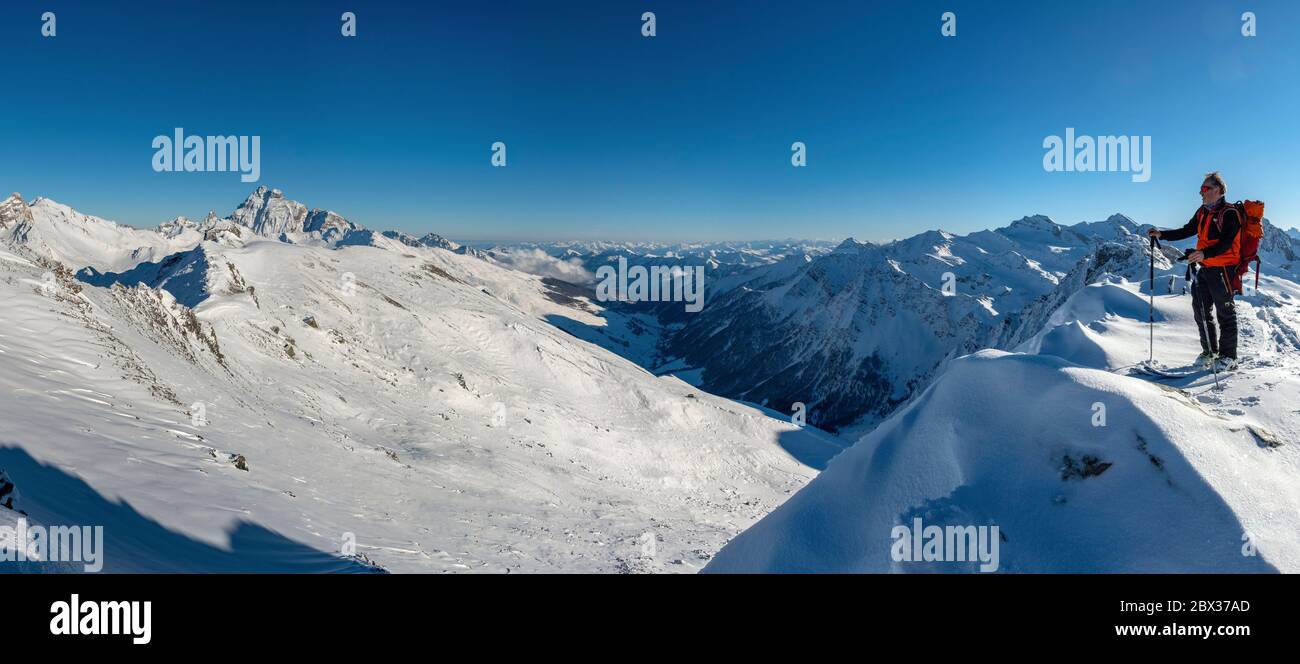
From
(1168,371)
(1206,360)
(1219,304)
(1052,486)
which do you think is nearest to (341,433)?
(1052,486)

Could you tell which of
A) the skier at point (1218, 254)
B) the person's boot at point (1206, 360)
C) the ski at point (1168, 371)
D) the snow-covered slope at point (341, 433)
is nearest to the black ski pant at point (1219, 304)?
the skier at point (1218, 254)

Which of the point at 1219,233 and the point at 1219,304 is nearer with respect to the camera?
the point at 1219,233

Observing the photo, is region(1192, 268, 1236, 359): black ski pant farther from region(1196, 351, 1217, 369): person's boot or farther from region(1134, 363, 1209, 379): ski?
→ region(1134, 363, 1209, 379): ski

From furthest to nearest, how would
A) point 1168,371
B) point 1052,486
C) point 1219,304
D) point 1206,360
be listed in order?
point 1168,371
point 1206,360
point 1219,304
point 1052,486

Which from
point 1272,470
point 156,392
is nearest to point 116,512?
point 156,392

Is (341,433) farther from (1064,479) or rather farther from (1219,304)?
(1219,304)

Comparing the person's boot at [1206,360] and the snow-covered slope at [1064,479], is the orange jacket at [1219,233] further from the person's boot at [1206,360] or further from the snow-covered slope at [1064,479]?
the snow-covered slope at [1064,479]

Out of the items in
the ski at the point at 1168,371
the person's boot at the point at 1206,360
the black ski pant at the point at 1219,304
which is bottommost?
the ski at the point at 1168,371

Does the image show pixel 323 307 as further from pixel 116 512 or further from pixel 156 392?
pixel 116 512
